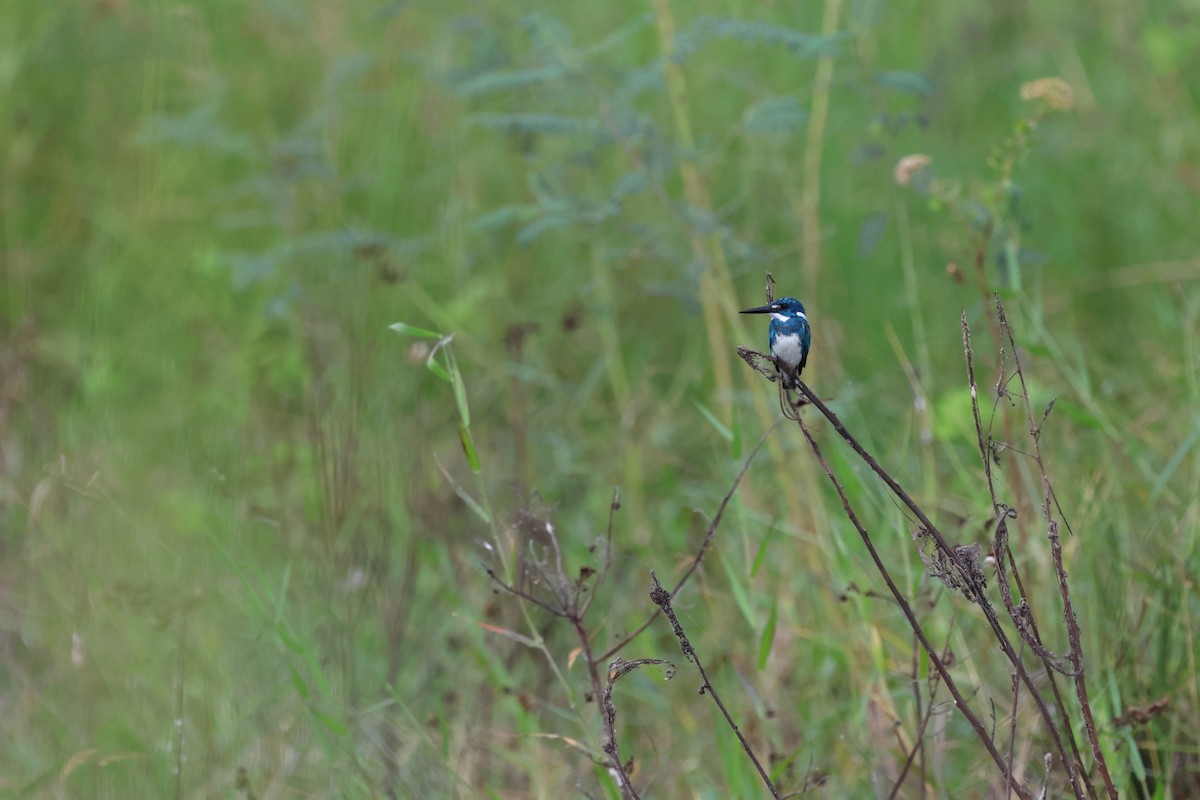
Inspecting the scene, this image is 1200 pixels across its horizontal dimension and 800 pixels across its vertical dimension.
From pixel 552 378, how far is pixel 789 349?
201 centimetres

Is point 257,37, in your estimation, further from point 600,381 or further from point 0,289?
point 600,381

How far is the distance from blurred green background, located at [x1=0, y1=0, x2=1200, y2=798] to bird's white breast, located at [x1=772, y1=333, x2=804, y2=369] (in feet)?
1.07

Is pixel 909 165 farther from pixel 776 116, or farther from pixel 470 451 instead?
pixel 470 451

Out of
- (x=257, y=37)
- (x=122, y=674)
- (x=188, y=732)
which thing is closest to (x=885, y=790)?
(x=188, y=732)

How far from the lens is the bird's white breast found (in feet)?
4.91

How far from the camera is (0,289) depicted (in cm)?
465

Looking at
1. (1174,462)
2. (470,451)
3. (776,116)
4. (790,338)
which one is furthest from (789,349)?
(776,116)

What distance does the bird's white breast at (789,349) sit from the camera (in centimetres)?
150

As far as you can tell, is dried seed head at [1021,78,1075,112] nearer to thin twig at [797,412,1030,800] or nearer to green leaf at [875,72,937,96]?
green leaf at [875,72,937,96]

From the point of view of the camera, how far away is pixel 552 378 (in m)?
3.48

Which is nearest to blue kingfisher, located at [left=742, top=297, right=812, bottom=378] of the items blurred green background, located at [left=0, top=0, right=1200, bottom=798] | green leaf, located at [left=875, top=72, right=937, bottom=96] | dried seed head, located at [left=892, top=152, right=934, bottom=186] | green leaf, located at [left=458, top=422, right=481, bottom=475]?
blurred green background, located at [left=0, top=0, right=1200, bottom=798]

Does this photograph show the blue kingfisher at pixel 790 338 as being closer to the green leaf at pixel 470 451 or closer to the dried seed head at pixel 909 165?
the green leaf at pixel 470 451

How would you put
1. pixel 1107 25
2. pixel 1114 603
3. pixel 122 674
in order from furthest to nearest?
pixel 1107 25 < pixel 122 674 < pixel 1114 603

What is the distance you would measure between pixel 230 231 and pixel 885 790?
3.38 meters
